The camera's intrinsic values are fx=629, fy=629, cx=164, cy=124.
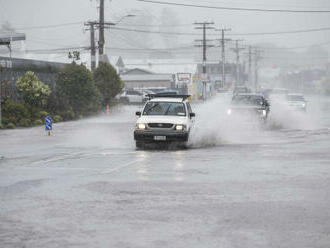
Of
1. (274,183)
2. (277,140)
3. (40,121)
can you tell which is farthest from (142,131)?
(40,121)

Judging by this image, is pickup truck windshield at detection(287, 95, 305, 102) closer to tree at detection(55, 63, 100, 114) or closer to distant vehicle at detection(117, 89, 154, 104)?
tree at detection(55, 63, 100, 114)

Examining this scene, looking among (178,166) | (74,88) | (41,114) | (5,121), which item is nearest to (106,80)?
(74,88)

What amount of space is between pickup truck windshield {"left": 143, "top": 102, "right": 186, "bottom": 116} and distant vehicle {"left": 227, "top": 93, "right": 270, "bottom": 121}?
34.9 ft

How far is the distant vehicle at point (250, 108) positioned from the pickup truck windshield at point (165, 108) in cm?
1064

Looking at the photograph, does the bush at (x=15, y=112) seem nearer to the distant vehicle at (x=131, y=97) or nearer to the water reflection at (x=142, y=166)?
the water reflection at (x=142, y=166)

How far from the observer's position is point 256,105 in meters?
32.8

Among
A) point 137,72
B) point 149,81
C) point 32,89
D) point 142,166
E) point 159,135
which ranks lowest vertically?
point 142,166

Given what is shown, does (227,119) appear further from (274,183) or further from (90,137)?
(274,183)

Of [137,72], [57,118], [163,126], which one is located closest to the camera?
[163,126]

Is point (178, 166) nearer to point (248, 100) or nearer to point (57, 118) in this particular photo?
point (248, 100)

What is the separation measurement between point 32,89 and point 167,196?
27287 millimetres

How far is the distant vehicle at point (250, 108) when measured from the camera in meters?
32.3

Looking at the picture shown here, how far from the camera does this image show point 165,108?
2170 centimetres

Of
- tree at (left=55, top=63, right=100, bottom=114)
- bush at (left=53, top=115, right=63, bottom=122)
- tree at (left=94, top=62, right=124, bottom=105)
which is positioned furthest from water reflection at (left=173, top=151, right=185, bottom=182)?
tree at (left=94, top=62, right=124, bottom=105)
